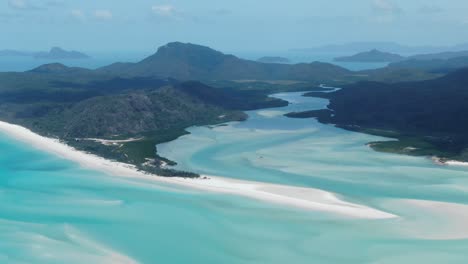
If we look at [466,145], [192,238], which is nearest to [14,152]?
[192,238]

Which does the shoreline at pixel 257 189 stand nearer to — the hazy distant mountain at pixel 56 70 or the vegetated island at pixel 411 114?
the vegetated island at pixel 411 114

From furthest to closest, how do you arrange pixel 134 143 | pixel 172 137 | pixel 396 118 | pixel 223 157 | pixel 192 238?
pixel 396 118
pixel 172 137
pixel 134 143
pixel 223 157
pixel 192 238

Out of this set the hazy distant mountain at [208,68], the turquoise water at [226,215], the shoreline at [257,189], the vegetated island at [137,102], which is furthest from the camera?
the hazy distant mountain at [208,68]

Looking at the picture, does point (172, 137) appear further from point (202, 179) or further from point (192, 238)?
point (192, 238)

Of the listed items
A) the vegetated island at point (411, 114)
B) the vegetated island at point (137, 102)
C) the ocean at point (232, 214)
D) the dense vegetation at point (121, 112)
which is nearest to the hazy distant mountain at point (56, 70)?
the vegetated island at point (137, 102)

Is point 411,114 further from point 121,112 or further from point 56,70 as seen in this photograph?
point 56,70

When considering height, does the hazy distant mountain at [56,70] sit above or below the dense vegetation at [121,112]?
above
